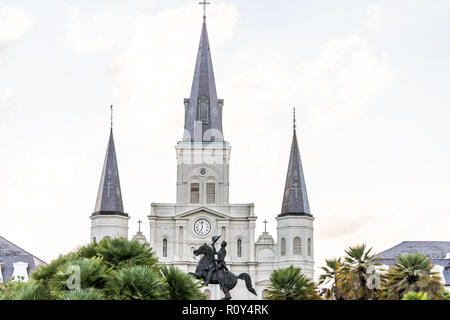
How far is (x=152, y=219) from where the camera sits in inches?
3728

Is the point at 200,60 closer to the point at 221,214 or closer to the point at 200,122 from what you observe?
the point at 200,122

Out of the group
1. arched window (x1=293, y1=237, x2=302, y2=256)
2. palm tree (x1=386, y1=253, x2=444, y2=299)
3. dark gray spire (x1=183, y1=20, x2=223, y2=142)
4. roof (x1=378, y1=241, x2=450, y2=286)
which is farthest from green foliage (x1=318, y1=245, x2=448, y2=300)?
dark gray spire (x1=183, y1=20, x2=223, y2=142)

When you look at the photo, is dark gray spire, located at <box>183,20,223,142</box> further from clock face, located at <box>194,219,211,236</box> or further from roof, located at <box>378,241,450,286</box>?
roof, located at <box>378,241,450,286</box>

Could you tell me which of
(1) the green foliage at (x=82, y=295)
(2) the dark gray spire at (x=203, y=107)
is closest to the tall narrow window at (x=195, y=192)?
(2) the dark gray spire at (x=203, y=107)

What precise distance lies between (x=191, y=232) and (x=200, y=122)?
13.6 meters

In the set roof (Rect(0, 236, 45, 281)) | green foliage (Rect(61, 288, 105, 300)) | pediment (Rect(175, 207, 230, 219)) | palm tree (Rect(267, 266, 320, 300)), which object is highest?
pediment (Rect(175, 207, 230, 219))

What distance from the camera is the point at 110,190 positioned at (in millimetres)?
95500

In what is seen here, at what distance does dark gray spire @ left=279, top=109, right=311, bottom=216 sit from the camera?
312ft

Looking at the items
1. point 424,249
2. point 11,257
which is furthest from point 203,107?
point 424,249

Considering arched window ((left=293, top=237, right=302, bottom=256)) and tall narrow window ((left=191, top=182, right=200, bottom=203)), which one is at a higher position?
tall narrow window ((left=191, top=182, right=200, bottom=203))

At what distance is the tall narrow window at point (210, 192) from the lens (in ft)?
317

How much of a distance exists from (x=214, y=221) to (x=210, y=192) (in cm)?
362

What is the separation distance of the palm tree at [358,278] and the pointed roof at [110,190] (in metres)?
56.2

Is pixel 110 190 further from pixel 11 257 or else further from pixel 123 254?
pixel 123 254
